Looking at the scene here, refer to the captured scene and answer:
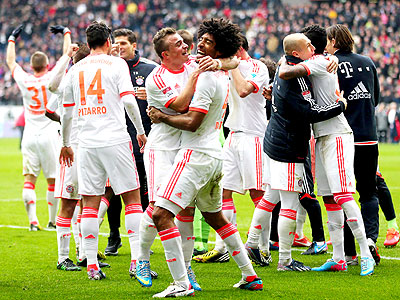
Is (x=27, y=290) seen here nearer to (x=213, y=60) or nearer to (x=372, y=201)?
(x=213, y=60)

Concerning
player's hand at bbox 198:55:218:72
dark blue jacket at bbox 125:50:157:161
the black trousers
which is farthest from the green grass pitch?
player's hand at bbox 198:55:218:72

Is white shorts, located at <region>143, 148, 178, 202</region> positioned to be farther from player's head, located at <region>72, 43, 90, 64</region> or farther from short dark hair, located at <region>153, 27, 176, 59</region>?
player's head, located at <region>72, 43, 90, 64</region>

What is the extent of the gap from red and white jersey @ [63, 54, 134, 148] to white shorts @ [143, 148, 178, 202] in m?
0.63

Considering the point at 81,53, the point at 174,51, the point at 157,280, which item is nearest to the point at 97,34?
the point at 174,51

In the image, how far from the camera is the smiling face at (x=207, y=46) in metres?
5.66

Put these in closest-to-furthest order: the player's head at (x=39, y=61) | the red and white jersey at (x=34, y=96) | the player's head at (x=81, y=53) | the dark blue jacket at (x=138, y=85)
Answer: the player's head at (x=81, y=53) → the dark blue jacket at (x=138, y=85) → the player's head at (x=39, y=61) → the red and white jersey at (x=34, y=96)

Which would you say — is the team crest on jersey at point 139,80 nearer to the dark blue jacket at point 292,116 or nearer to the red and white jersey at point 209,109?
the dark blue jacket at point 292,116

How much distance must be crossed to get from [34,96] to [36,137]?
64cm

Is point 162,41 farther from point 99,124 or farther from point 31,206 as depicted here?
point 31,206

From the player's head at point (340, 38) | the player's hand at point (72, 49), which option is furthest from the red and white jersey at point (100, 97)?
the player's head at point (340, 38)

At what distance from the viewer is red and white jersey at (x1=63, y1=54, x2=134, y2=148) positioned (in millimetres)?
6570

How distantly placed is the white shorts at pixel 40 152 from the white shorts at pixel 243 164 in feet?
12.7

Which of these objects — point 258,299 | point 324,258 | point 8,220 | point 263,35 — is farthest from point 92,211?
point 263,35

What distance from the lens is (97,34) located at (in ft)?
21.6
